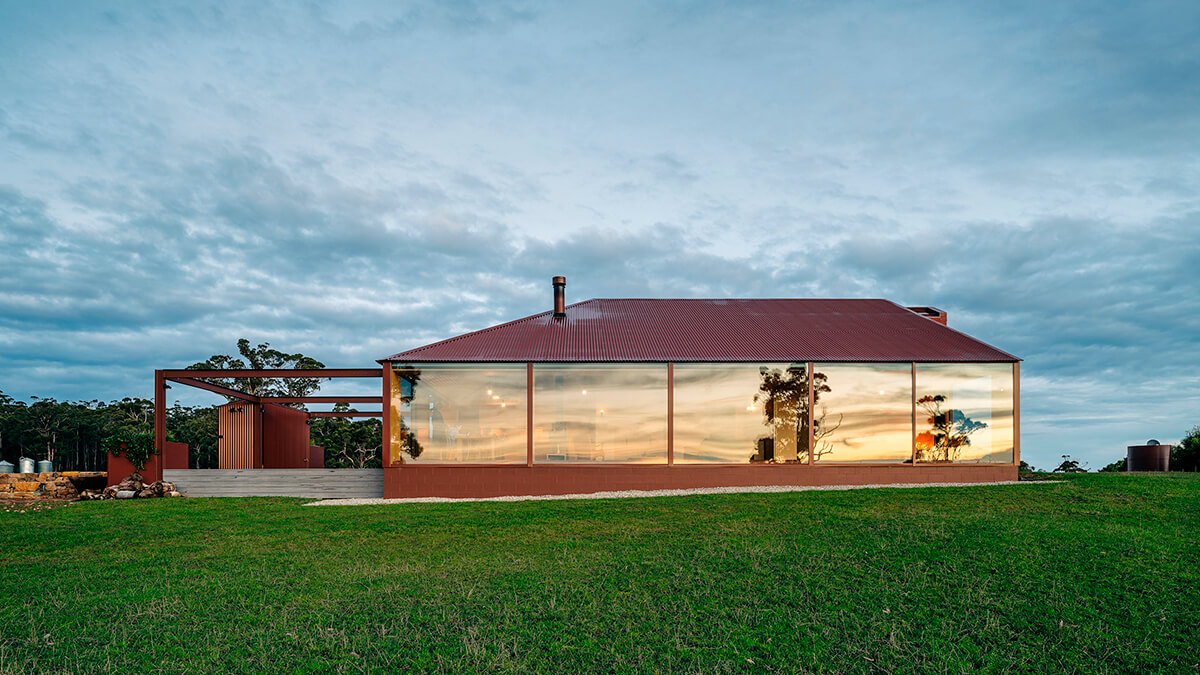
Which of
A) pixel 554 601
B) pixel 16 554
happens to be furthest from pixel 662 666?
pixel 16 554

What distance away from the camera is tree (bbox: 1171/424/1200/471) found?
782 inches

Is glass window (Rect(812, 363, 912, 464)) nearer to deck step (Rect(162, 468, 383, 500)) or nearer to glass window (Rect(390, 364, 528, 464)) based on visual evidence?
glass window (Rect(390, 364, 528, 464))

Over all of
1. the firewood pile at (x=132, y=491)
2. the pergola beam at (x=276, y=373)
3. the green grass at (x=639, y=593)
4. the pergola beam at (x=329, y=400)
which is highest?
the pergola beam at (x=276, y=373)

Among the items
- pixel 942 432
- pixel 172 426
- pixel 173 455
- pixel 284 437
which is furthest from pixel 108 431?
pixel 942 432

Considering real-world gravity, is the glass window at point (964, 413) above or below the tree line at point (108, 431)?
above

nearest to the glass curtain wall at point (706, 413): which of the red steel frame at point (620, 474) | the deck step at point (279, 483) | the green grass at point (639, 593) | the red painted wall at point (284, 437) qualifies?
the red steel frame at point (620, 474)

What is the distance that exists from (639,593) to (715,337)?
12.9 meters

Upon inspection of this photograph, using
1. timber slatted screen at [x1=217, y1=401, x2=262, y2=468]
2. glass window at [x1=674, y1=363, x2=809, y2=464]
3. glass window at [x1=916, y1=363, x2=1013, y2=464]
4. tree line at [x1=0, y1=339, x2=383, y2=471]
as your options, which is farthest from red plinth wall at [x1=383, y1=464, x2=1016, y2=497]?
tree line at [x1=0, y1=339, x2=383, y2=471]

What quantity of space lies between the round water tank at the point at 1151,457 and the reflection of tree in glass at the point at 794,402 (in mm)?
8832

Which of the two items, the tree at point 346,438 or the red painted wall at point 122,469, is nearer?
the red painted wall at point 122,469

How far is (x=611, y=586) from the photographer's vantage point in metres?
7.51

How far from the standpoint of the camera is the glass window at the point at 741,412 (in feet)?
59.4

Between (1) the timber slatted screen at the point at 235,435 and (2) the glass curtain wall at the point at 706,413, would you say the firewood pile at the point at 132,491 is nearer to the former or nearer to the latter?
(1) the timber slatted screen at the point at 235,435

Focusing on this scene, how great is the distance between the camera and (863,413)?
18.4m
